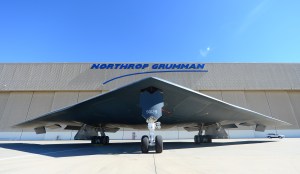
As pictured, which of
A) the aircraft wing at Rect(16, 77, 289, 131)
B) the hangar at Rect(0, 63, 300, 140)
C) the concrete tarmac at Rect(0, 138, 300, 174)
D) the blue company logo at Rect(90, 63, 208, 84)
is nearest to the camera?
the concrete tarmac at Rect(0, 138, 300, 174)

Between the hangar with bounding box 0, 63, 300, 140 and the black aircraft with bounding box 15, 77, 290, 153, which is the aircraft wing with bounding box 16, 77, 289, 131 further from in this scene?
the hangar with bounding box 0, 63, 300, 140

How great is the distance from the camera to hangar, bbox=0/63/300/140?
91.4 ft

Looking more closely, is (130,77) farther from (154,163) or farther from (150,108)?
(154,163)

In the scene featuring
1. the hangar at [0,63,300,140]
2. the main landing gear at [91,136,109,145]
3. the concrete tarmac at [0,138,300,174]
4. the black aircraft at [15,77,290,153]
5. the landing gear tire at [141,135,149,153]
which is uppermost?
the hangar at [0,63,300,140]

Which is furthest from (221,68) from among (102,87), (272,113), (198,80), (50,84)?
(50,84)

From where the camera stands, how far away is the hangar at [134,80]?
27844mm

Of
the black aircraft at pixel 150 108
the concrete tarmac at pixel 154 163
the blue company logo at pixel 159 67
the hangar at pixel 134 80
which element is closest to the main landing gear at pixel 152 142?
the black aircraft at pixel 150 108

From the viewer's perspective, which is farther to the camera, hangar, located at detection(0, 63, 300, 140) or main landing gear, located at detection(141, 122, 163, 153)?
hangar, located at detection(0, 63, 300, 140)

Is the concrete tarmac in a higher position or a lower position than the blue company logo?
lower

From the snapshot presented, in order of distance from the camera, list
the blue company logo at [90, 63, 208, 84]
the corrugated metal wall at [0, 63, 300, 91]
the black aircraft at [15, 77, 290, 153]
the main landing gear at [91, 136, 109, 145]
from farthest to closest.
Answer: the blue company logo at [90, 63, 208, 84], the corrugated metal wall at [0, 63, 300, 91], the main landing gear at [91, 136, 109, 145], the black aircraft at [15, 77, 290, 153]

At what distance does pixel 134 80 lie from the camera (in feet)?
93.1

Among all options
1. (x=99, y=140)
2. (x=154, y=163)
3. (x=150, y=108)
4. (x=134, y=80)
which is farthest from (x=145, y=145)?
(x=134, y=80)

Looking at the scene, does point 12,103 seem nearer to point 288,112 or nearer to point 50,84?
point 50,84

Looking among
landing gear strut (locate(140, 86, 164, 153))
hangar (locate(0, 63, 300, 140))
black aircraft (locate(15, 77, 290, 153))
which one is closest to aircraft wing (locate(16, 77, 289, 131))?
black aircraft (locate(15, 77, 290, 153))
